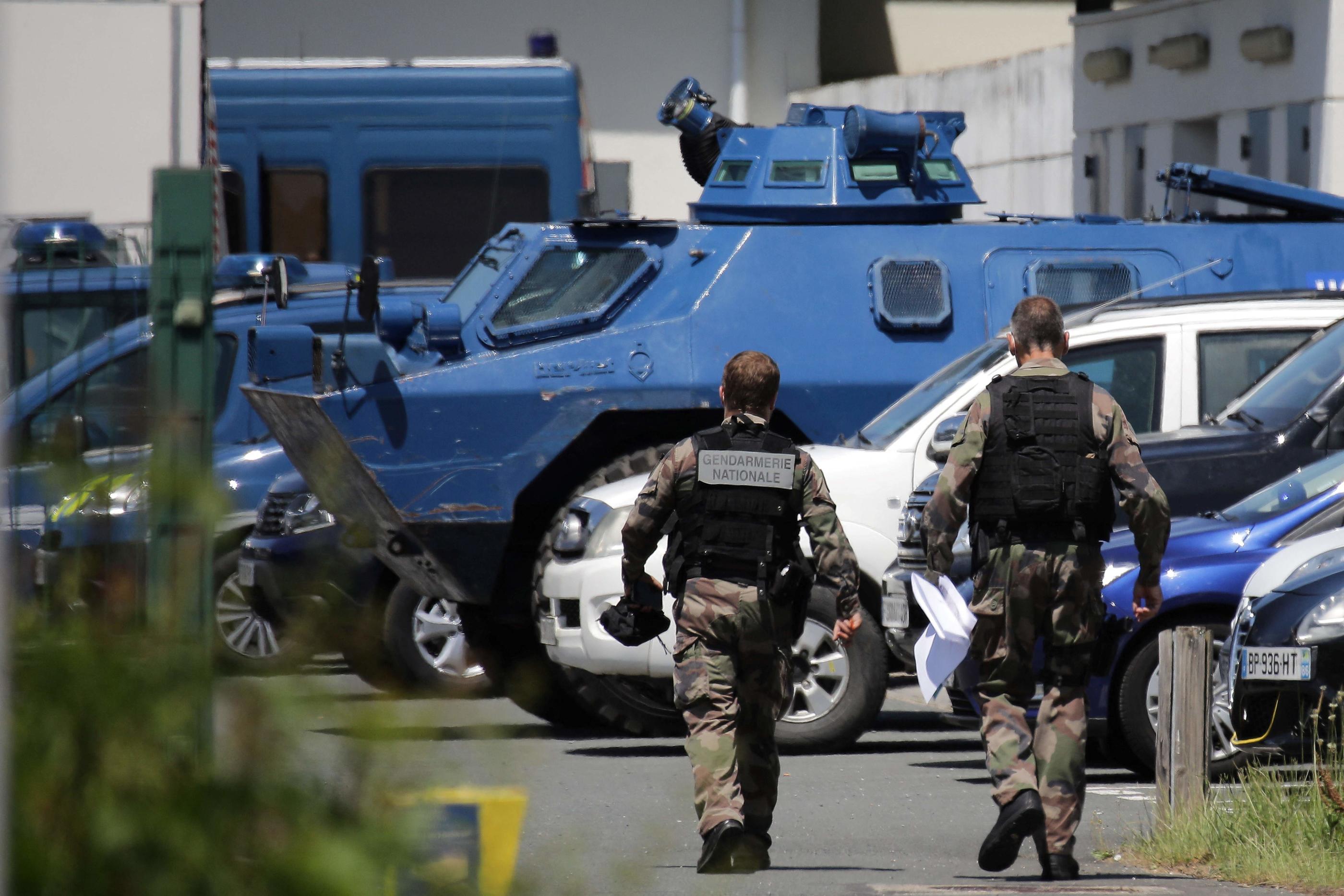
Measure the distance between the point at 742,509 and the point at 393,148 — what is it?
32.3 feet

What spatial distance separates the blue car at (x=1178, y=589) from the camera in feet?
26.5

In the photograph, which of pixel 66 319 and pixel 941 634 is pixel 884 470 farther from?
pixel 66 319

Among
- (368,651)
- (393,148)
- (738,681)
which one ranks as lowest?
(738,681)

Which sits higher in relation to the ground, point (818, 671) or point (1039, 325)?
point (1039, 325)

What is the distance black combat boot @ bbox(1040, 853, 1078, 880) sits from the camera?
612cm

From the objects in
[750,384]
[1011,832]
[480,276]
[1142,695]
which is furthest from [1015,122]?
[1011,832]

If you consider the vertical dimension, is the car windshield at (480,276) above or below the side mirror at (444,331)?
above

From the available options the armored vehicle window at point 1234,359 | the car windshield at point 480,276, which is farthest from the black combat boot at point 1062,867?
the car windshield at point 480,276

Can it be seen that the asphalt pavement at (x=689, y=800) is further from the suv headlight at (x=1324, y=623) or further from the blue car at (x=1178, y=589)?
the suv headlight at (x=1324, y=623)

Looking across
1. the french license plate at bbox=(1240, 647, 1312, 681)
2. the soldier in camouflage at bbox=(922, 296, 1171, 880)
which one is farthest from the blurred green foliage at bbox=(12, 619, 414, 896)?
the french license plate at bbox=(1240, 647, 1312, 681)

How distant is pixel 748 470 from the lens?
21.6 ft

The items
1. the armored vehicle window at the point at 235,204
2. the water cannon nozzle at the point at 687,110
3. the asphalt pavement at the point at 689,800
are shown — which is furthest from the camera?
the armored vehicle window at the point at 235,204

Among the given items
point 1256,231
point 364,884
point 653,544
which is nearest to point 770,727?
point 653,544

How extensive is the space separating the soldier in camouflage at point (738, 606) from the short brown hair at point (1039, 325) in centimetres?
78
